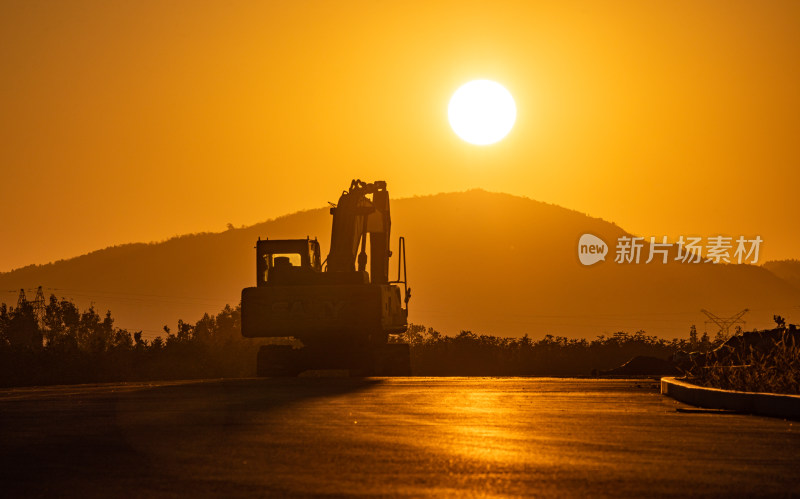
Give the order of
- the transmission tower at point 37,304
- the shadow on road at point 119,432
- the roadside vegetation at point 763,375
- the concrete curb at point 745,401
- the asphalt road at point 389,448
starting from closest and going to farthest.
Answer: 1. the asphalt road at point 389,448
2. the shadow on road at point 119,432
3. the concrete curb at point 745,401
4. the roadside vegetation at point 763,375
5. the transmission tower at point 37,304

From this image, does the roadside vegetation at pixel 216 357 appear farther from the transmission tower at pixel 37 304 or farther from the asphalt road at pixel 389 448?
the asphalt road at pixel 389 448

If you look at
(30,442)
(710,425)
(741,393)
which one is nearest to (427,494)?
(30,442)

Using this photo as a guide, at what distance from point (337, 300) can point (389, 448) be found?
25735mm

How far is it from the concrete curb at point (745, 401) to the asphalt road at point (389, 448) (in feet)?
1.66

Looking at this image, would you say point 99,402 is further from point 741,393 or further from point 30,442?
point 741,393

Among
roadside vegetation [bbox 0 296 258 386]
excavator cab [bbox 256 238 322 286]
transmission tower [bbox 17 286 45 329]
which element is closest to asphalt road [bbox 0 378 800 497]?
excavator cab [bbox 256 238 322 286]

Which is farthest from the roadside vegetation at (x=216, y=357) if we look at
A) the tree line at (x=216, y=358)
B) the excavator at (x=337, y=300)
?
the excavator at (x=337, y=300)

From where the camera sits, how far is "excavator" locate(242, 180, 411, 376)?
130 ft

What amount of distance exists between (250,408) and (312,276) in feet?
64.6

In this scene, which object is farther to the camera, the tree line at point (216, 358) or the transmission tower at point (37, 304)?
the transmission tower at point (37, 304)

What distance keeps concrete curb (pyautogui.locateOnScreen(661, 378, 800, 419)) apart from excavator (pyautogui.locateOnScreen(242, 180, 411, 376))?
17.4 m

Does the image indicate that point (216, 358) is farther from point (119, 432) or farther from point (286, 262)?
point (119, 432)

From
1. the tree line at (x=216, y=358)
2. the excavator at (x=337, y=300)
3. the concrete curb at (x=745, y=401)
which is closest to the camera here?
the concrete curb at (x=745, y=401)

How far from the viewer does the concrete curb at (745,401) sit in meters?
18.8
